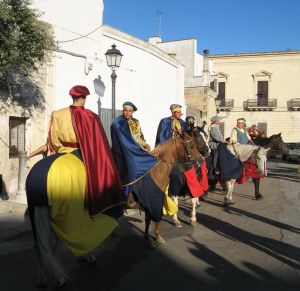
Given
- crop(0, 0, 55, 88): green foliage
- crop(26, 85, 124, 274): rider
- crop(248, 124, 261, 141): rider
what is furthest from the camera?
crop(248, 124, 261, 141): rider

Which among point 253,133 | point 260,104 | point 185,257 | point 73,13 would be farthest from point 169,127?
point 260,104

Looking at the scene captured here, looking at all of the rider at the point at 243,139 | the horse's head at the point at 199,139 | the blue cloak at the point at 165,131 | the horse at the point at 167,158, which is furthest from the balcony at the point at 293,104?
the horse at the point at 167,158

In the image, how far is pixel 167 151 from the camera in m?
6.49

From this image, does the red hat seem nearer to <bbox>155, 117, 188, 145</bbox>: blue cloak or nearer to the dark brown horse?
the dark brown horse

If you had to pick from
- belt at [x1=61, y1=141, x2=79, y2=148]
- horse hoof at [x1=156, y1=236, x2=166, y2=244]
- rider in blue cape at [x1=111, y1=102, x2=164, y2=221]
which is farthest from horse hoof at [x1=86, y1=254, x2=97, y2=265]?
belt at [x1=61, y1=141, x2=79, y2=148]

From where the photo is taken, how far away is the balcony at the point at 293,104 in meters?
48.8

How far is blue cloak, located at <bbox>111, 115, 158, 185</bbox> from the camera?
629 centimetres

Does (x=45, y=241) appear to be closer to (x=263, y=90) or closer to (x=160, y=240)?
(x=160, y=240)

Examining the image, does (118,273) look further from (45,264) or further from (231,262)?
(231,262)

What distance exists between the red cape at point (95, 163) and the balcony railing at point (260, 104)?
1846 inches

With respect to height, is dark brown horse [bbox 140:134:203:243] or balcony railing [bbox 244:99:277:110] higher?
balcony railing [bbox 244:99:277:110]

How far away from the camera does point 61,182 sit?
436cm

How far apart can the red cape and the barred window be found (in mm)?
6014

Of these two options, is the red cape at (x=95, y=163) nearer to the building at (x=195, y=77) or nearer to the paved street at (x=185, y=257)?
the paved street at (x=185, y=257)
